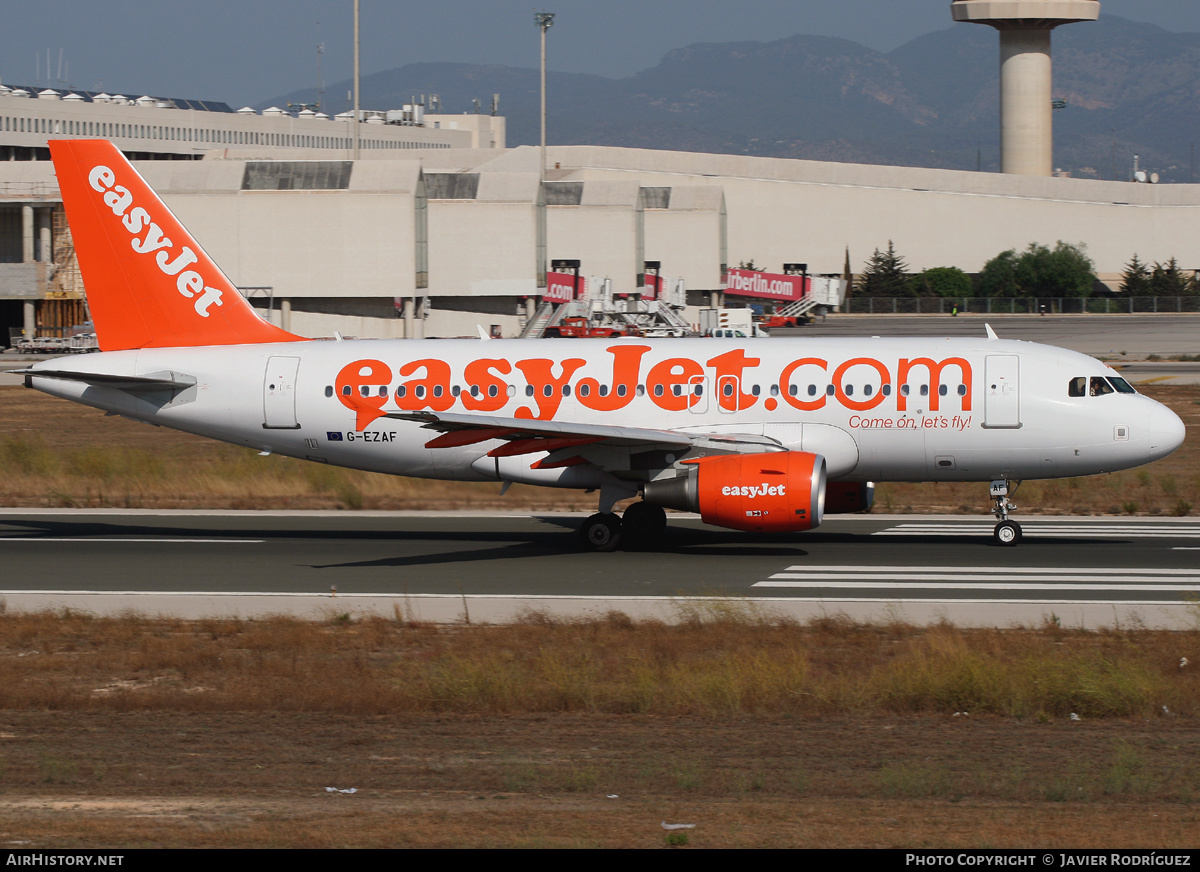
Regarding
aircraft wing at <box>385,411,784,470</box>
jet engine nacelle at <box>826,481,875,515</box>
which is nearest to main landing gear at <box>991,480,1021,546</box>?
jet engine nacelle at <box>826,481,875,515</box>

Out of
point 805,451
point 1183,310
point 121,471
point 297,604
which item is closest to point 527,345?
point 805,451

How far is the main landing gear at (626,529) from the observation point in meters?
25.9

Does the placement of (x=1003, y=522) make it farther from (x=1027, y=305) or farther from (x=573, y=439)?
(x=1027, y=305)

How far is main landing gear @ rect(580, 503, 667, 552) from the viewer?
25.9 m

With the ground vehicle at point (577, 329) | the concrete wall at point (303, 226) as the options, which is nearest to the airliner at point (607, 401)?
the ground vehicle at point (577, 329)

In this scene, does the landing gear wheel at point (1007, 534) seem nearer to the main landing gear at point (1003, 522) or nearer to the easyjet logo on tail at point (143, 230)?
the main landing gear at point (1003, 522)

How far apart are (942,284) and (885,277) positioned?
6.36 meters

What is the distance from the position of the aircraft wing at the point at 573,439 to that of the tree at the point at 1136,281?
437 ft

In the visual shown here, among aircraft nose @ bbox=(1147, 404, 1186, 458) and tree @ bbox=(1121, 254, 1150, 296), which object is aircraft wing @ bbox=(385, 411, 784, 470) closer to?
aircraft nose @ bbox=(1147, 404, 1186, 458)

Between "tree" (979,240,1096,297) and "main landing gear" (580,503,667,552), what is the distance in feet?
426

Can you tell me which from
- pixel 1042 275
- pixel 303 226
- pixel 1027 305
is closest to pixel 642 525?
pixel 303 226

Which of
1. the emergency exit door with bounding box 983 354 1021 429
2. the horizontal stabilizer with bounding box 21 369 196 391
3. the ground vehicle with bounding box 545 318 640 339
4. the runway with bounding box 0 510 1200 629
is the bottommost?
the runway with bounding box 0 510 1200 629

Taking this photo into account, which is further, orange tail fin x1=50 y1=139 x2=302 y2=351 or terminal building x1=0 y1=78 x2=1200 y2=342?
terminal building x1=0 y1=78 x2=1200 y2=342

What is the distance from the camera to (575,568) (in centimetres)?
2408
